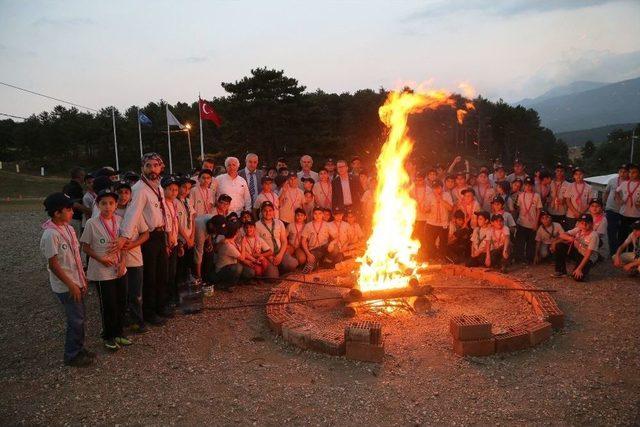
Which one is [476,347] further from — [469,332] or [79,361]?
[79,361]

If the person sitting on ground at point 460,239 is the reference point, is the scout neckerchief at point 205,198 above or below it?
above

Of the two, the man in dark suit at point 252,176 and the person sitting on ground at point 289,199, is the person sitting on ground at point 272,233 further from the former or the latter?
the man in dark suit at point 252,176

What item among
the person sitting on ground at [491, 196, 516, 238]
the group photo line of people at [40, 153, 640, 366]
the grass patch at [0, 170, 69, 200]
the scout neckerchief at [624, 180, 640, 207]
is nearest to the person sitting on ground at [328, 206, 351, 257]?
the group photo line of people at [40, 153, 640, 366]

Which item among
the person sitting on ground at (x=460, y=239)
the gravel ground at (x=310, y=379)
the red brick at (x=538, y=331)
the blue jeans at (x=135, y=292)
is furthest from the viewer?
the person sitting on ground at (x=460, y=239)

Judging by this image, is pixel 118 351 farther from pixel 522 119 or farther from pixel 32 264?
pixel 522 119

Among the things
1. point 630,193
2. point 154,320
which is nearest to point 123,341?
point 154,320

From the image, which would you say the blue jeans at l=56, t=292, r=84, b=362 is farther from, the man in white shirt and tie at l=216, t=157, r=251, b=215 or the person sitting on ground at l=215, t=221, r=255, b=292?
the man in white shirt and tie at l=216, t=157, r=251, b=215

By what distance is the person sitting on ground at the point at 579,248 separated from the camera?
28.7ft

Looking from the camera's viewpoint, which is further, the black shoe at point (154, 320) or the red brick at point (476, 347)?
the black shoe at point (154, 320)

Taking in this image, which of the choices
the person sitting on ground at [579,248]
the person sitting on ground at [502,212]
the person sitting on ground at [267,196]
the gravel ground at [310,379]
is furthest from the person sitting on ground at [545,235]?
the person sitting on ground at [267,196]

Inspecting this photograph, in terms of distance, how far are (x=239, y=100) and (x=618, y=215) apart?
2939 cm

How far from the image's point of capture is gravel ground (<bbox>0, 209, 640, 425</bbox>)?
4.46m

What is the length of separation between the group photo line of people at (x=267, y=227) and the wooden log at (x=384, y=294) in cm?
231

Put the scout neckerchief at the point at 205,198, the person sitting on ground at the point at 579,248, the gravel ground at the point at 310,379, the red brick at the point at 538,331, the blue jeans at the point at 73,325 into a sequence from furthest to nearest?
the scout neckerchief at the point at 205,198
the person sitting on ground at the point at 579,248
the red brick at the point at 538,331
the blue jeans at the point at 73,325
the gravel ground at the point at 310,379
